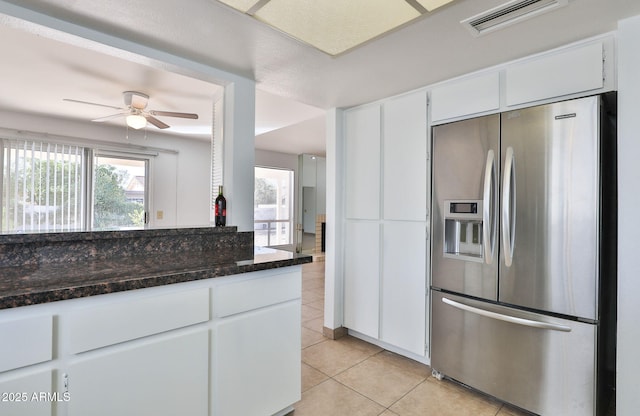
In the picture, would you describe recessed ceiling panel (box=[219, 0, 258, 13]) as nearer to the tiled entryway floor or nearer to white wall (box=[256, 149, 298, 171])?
the tiled entryway floor

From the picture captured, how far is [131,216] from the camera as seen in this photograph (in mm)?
4914

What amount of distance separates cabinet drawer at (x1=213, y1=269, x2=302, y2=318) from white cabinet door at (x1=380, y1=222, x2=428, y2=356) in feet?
3.45

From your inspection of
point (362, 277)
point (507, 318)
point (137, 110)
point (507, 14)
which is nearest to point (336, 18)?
point (507, 14)

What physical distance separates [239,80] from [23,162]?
11.3 feet

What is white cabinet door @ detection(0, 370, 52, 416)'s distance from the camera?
1085 millimetres

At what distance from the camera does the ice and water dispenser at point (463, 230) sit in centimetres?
212

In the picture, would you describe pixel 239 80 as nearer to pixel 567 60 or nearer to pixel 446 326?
pixel 567 60

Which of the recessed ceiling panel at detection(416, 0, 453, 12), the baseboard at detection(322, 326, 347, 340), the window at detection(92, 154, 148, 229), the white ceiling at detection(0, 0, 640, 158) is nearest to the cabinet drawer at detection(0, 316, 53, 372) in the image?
the white ceiling at detection(0, 0, 640, 158)

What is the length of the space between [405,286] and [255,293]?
138cm

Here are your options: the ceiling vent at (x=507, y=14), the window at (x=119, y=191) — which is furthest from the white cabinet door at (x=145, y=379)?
the window at (x=119, y=191)

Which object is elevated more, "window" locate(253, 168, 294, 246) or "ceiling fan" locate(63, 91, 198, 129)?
"ceiling fan" locate(63, 91, 198, 129)

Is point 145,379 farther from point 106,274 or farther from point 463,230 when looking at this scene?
point 463,230

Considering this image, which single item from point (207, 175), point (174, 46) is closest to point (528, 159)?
point (174, 46)

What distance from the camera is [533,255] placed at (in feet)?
6.14
